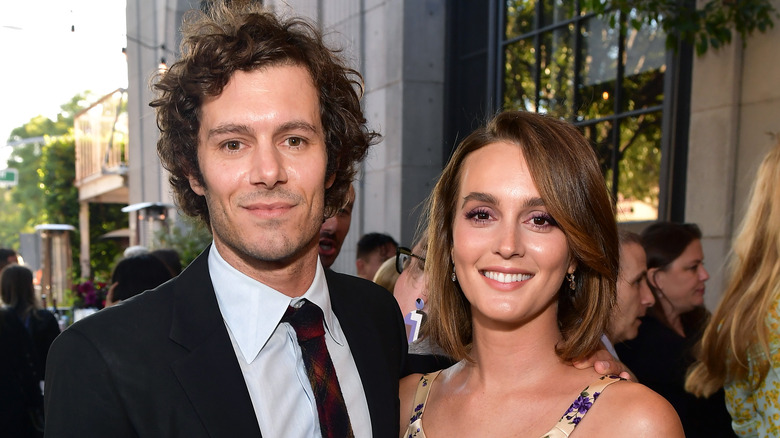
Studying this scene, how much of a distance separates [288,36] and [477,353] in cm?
118

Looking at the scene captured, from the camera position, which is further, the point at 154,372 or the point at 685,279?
the point at 685,279

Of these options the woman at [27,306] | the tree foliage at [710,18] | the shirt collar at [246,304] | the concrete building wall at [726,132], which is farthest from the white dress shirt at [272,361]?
the woman at [27,306]

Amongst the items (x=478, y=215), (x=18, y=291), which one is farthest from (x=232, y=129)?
(x=18, y=291)

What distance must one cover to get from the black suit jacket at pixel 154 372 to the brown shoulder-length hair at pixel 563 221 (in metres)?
0.61

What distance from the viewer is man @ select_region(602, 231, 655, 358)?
134 inches

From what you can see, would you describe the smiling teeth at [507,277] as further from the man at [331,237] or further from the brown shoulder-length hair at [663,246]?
the brown shoulder-length hair at [663,246]

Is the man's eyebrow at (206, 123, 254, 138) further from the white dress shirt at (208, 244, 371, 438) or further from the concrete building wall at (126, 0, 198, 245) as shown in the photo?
the concrete building wall at (126, 0, 198, 245)

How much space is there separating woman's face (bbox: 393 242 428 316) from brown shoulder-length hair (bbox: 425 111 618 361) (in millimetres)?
496

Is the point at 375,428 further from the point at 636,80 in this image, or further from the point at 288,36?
the point at 636,80

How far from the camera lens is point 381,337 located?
2.19 meters

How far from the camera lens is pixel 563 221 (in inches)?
75.5

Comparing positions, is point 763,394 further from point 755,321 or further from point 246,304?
point 246,304

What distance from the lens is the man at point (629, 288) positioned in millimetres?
3399

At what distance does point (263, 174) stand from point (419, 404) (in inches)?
37.0
